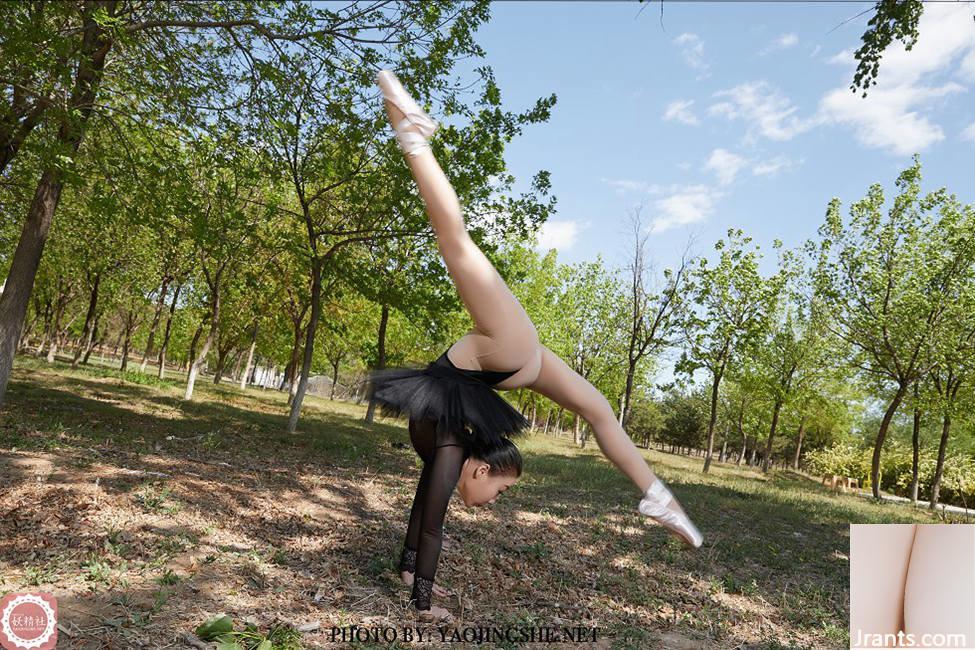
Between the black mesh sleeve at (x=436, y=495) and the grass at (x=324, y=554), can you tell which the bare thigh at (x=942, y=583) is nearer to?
the grass at (x=324, y=554)

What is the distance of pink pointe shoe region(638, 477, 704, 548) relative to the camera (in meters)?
2.81

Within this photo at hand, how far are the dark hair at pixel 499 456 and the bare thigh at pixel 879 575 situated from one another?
5.42 ft

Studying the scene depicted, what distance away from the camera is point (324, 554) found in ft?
14.3

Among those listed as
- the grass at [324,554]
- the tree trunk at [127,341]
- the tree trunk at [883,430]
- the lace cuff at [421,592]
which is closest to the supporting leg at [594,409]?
the lace cuff at [421,592]

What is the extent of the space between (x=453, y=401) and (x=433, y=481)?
506mm

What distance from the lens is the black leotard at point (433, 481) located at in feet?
10.1

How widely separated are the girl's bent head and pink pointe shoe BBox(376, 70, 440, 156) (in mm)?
1670

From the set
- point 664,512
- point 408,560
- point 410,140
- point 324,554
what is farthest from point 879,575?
point 324,554

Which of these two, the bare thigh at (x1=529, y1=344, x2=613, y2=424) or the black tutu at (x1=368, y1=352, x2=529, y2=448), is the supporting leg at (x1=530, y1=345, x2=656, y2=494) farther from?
the black tutu at (x1=368, y1=352, x2=529, y2=448)

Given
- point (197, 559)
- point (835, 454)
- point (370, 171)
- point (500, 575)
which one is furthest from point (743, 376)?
point (197, 559)

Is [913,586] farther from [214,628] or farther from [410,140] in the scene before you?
[214,628]

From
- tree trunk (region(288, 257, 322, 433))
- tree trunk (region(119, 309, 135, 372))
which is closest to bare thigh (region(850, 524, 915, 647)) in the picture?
tree trunk (region(288, 257, 322, 433))

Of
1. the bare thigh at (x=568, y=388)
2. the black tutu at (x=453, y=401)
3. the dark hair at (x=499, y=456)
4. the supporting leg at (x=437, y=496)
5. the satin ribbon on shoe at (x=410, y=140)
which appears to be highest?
the satin ribbon on shoe at (x=410, y=140)

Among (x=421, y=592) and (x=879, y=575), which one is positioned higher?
(x=879, y=575)
